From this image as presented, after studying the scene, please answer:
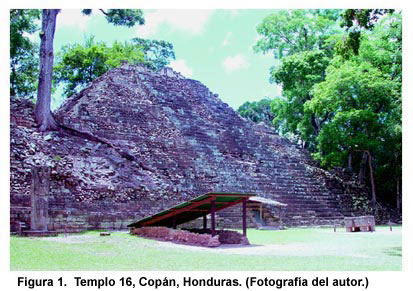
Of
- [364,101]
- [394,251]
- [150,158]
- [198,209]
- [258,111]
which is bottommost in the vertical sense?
[394,251]

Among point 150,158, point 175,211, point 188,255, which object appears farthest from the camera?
point 150,158

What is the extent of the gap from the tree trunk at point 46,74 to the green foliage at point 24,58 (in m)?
6.25

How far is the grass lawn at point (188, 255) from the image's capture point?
24.8 feet

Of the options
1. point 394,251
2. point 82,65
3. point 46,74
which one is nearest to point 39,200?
point 46,74

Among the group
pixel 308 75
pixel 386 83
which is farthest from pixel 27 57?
pixel 386 83

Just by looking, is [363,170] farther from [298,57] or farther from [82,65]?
[82,65]

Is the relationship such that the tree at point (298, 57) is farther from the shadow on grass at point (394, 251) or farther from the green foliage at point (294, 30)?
the shadow on grass at point (394, 251)

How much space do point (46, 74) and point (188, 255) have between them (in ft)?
35.6

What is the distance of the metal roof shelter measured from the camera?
1040cm

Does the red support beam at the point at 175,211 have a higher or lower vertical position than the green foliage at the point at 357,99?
lower

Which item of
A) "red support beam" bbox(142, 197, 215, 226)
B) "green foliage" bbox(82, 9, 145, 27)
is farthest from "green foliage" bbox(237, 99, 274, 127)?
"red support beam" bbox(142, 197, 215, 226)

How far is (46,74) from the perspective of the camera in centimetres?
1730

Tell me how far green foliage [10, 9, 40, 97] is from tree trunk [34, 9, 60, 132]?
6.25m

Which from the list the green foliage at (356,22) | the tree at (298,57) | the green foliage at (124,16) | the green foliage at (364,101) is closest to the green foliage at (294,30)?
the tree at (298,57)
